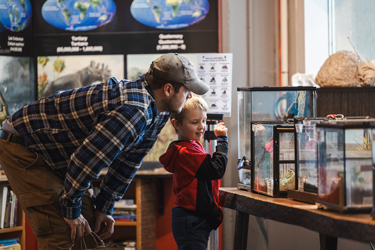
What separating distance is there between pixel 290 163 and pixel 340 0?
2435 mm

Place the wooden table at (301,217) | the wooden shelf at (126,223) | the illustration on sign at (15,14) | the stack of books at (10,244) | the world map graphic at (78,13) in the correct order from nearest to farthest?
the wooden table at (301,217)
the stack of books at (10,244)
the wooden shelf at (126,223)
the illustration on sign at (15,14)
the world map graphic at (78,13)

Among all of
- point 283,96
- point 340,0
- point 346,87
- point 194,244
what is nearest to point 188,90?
point 283,96

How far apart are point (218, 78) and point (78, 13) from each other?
1.45 m

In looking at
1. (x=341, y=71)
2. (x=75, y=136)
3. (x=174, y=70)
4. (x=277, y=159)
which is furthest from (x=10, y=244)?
(x=341, y=71)

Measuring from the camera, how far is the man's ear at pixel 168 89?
1.97m

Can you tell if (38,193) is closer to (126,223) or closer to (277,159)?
(277,159)

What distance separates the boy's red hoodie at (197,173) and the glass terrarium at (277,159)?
21 centimetres

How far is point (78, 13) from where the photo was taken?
157 inches

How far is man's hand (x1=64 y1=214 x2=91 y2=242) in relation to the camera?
6.58 feet

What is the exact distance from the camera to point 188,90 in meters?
2.05

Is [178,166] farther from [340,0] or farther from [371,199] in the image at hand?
[340,0]

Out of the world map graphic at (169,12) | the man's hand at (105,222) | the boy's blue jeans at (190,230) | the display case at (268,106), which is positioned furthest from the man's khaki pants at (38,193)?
the world map graphic at (169,12)

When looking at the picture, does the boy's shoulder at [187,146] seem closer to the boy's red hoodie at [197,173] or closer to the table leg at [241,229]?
the boy's red hoodie at [197,173]

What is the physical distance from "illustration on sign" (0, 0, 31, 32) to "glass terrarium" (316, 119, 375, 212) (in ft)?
10.7
